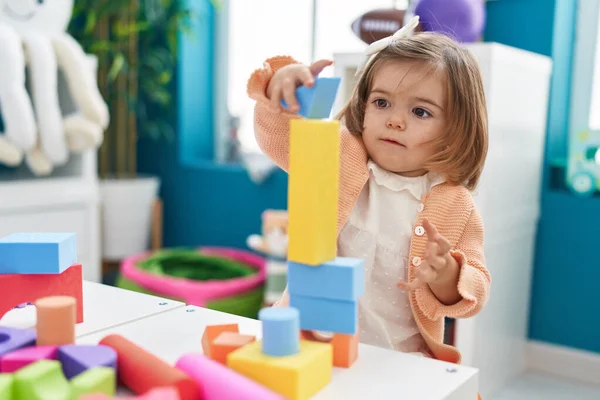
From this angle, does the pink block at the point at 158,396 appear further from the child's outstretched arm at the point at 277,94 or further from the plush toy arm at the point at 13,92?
the plush toy arm at the point at 13,92

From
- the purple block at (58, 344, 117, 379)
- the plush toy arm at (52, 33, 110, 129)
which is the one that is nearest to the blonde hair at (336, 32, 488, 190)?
the purple block at (58, 344, 117, 379)

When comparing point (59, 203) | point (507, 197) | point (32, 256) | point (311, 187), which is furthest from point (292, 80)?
point (59, 203)

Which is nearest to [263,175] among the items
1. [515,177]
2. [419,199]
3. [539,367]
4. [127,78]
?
Answer: [127,78]

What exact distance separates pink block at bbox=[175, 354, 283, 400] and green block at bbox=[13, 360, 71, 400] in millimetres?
99

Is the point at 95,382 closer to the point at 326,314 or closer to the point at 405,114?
the point at 326,314

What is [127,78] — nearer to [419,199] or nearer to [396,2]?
[396,2]

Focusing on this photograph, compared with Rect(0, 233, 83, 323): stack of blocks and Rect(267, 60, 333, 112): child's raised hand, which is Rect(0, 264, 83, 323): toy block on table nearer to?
Rect(0, 233, 83, 323): stack of blocks

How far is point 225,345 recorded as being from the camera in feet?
1.92

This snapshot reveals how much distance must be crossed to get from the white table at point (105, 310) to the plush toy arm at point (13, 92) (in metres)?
1.16

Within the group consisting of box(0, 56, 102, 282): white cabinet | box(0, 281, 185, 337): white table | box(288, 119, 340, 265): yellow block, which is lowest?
box(0, 56, 102, 282): white cabinet

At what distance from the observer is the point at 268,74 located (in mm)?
729

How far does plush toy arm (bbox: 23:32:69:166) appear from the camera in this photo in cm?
199

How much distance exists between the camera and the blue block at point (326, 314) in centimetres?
61

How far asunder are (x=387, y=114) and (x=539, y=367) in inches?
60.0
